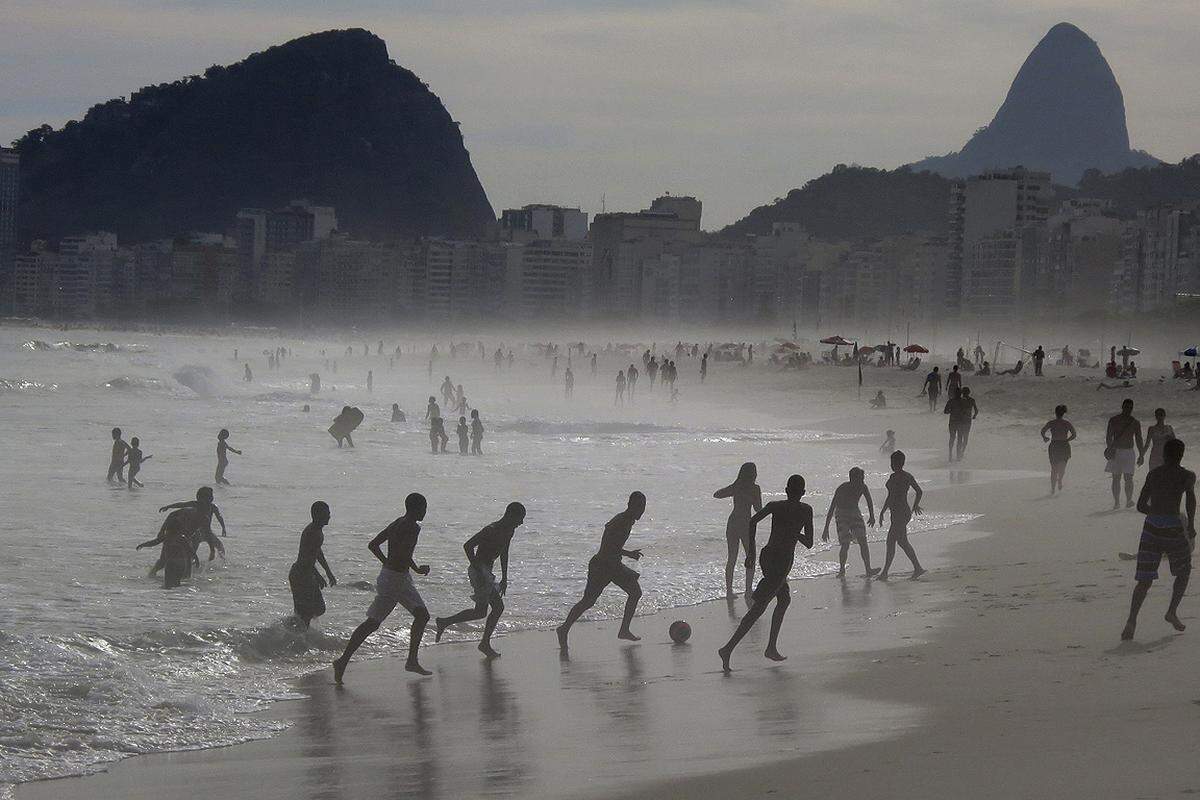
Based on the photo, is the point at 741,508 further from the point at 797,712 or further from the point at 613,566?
the point at 797,712

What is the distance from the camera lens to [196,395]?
57.4 metres

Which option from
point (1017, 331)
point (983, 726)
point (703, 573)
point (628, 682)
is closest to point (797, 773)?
point (983, 726)

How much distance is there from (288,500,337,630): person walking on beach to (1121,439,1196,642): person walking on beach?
548 cm

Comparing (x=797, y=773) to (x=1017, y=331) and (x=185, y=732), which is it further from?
(x=1017, y=331)

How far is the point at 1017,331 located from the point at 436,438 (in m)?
104

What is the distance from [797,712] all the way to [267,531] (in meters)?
10.9

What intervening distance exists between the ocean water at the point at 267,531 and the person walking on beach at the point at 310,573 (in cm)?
22

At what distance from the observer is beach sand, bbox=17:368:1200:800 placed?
6.32 meters

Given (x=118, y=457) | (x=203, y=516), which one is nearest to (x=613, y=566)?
(x=203, y=516)

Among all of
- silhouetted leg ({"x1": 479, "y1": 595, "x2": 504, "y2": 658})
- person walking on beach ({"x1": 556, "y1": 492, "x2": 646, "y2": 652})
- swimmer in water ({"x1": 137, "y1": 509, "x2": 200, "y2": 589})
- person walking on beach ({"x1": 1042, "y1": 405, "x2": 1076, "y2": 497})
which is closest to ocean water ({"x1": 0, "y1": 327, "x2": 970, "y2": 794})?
swimmer in water ({"x1": 137, "y1": 509, "x2": 200, "y2": 589})

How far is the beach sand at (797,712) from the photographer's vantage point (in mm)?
6316

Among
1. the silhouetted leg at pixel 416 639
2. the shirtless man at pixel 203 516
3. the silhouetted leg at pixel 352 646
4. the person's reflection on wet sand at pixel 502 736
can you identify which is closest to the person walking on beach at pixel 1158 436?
the person's reflection on wet sand at pixel 502 736

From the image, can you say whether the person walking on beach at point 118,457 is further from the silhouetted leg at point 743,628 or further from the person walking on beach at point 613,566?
the silhouetted leg at point 743,628

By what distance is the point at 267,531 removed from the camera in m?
17.7
